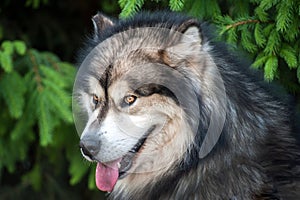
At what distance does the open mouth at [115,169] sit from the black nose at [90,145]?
0.57 feet

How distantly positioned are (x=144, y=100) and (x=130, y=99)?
0.08m

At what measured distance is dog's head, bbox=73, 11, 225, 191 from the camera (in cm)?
382

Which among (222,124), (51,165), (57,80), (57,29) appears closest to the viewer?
(222,124)

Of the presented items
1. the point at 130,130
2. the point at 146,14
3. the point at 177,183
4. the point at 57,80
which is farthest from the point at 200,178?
the point at 57,80

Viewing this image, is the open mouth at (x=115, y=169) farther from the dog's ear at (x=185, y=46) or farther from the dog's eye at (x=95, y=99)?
the dog's ear at (x=185, y=46)

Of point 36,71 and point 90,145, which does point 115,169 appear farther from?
point 36,71

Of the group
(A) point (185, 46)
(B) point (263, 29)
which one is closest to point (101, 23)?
(A) point (185, 46)

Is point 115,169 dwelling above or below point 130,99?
below

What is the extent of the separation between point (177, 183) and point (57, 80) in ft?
8.11

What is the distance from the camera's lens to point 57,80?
6148mm

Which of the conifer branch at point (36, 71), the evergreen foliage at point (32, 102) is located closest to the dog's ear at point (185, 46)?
the evergreen foliage at point (32, 102)

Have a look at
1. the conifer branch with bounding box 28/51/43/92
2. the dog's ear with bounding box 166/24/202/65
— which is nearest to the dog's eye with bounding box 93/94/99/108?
the dog's ear with bounding box 166/24/202/65

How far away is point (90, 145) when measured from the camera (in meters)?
3.75

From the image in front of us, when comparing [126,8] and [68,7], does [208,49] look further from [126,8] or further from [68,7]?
[68,7]
